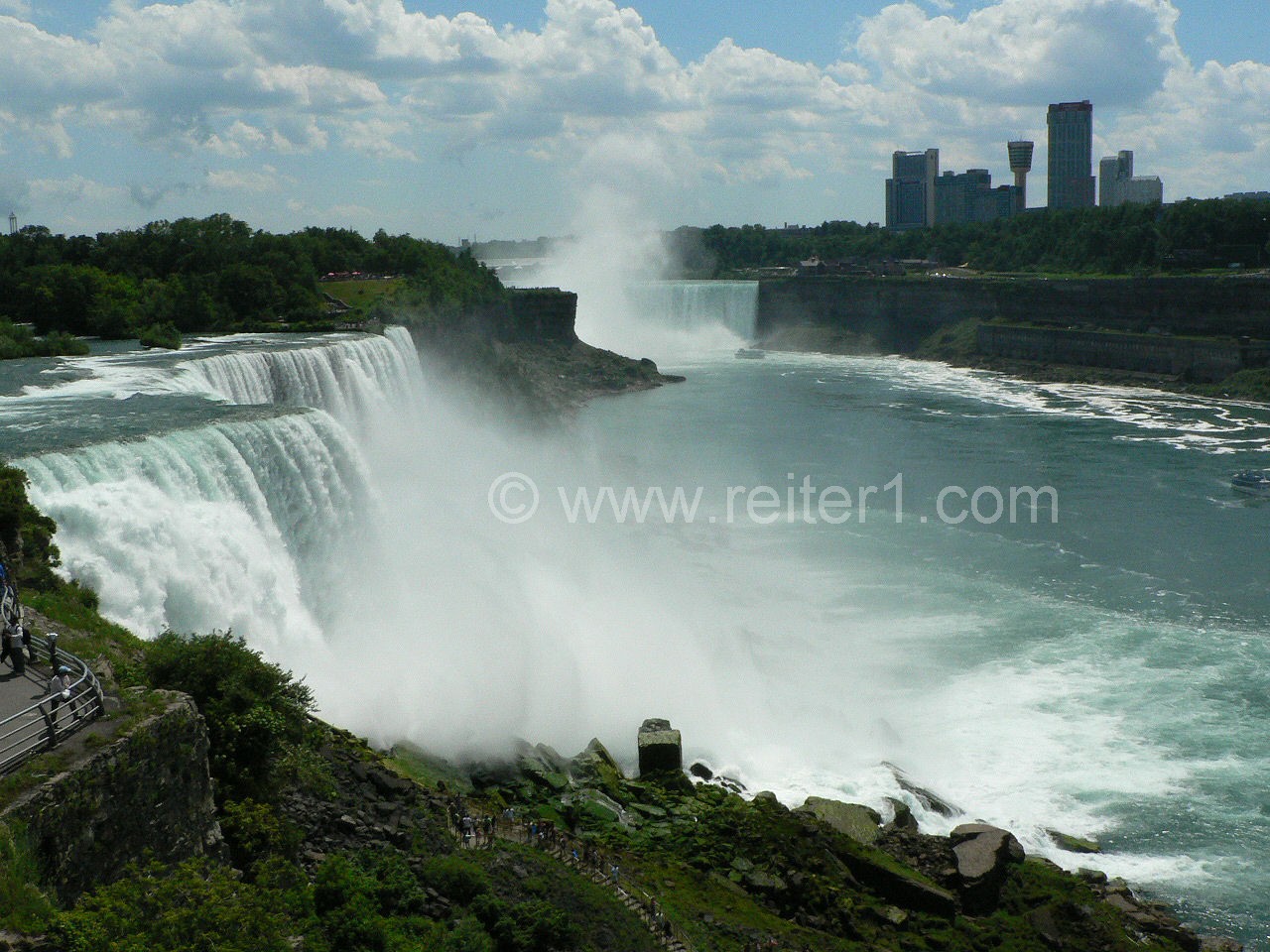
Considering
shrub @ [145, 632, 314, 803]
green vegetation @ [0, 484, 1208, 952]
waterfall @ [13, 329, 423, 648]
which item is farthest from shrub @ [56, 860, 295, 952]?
waterfall @ [13, 329, 423, 648]

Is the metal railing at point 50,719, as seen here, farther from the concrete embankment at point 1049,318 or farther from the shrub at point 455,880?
the concrete embankment at point 1049,318

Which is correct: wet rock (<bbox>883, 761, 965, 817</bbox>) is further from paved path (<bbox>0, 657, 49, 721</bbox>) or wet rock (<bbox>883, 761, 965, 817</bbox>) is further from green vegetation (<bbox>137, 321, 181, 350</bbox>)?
green vegetation (<bbox>137, 321, 181, 350</bbox>)

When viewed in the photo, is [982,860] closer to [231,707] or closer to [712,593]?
[231,707]

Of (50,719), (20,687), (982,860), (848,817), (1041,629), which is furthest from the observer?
(1041,629)

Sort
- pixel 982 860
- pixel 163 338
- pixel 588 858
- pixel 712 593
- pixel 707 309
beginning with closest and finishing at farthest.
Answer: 1. pixel 588 858
2. pixel 982 860
3. pixel 712 593
4. pixel 163 338
5. pixel 707 309

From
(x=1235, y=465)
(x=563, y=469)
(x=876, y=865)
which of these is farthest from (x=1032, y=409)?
(x=876, y=865)

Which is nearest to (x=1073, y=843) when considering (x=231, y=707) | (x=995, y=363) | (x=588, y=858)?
(x=588, y=858)
